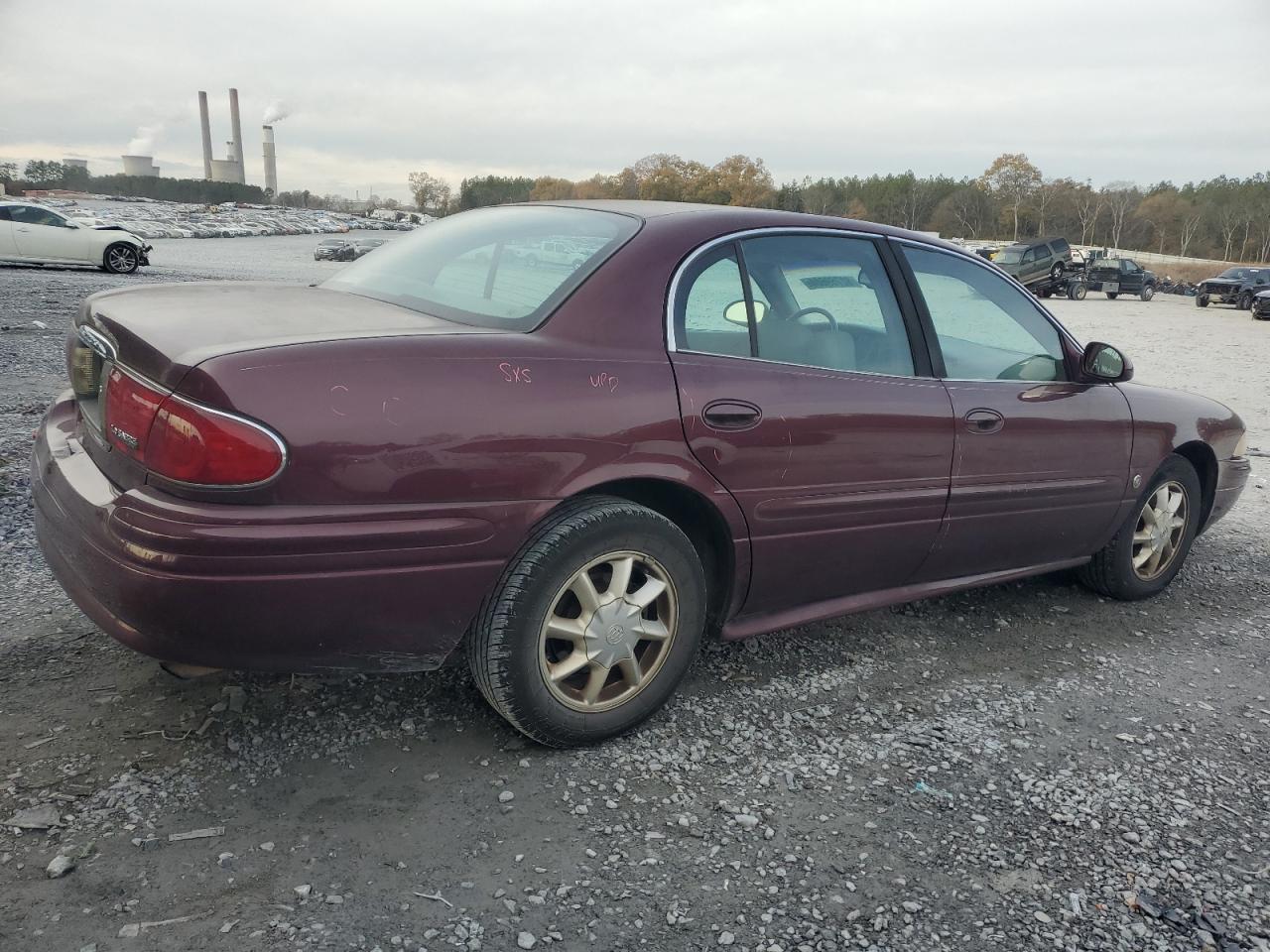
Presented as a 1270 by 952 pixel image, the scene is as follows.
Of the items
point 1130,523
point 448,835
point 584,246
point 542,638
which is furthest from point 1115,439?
point 448,835

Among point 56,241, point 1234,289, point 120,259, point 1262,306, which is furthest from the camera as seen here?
point 1234,289

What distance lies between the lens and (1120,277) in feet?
122

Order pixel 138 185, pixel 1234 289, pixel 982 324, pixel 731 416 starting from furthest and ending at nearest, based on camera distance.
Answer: pixel 138 185
pixel 1234 289
pixel 982 324
pixel 731 416

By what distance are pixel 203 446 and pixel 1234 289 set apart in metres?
41.3

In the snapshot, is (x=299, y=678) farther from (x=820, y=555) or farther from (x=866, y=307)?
(x=866, y=307)

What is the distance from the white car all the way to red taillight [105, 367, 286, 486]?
808 inches

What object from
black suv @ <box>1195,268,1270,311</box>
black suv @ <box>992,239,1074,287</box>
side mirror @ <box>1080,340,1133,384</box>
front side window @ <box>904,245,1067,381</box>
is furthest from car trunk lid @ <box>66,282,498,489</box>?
black suv @ <box>1195,268,1270,311</box>

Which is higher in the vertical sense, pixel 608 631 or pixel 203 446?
pixel 203 446

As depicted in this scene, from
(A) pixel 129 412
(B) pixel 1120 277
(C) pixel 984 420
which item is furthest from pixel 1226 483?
(B) pixel 1120 277

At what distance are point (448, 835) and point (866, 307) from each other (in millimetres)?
2138

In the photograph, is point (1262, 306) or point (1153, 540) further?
point (1262, 306)

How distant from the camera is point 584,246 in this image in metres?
2.87

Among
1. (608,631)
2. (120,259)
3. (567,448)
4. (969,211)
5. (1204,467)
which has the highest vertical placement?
(969,211)

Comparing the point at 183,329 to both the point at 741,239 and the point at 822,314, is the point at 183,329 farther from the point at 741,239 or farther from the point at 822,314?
the point at 822,314
